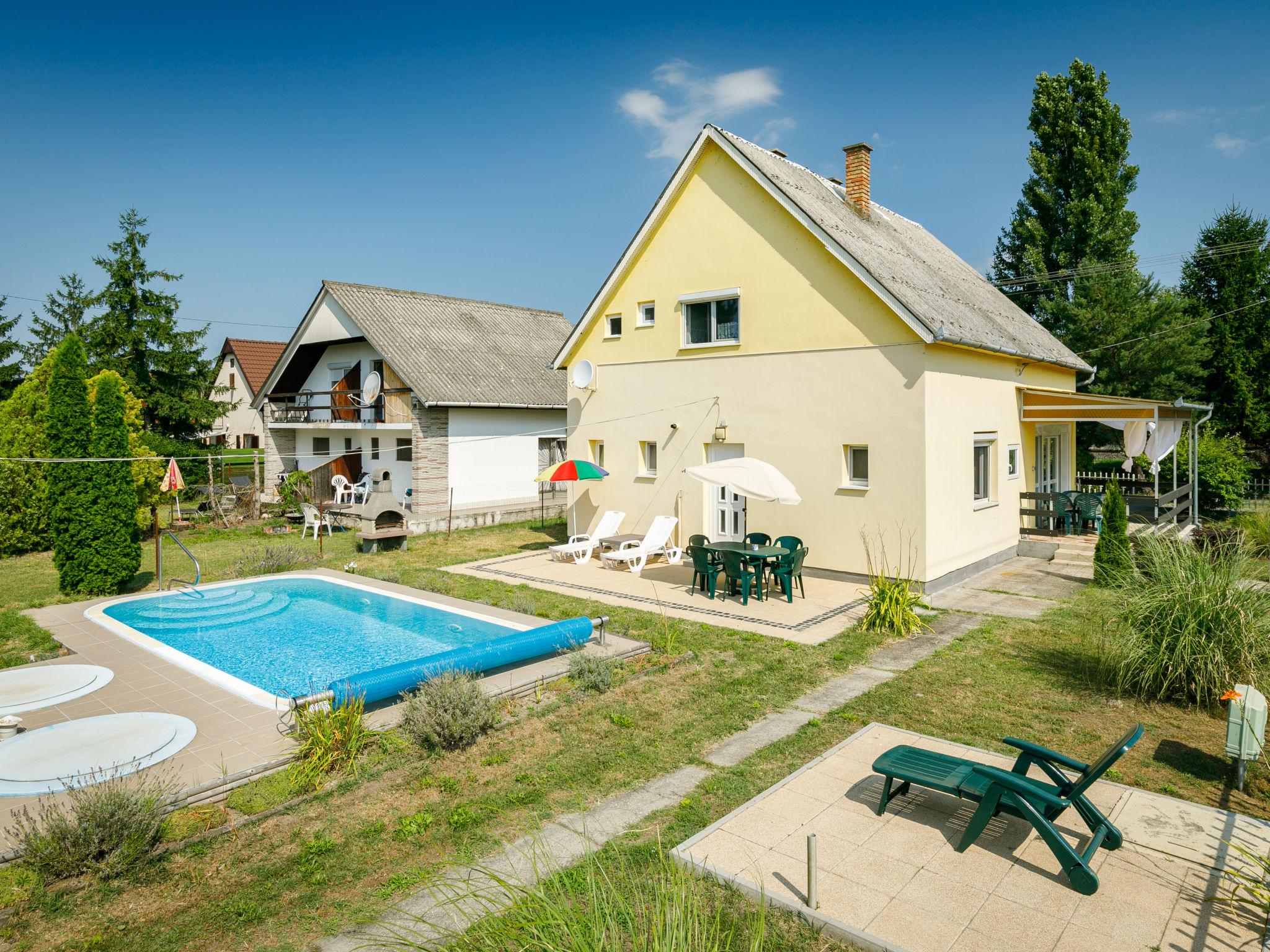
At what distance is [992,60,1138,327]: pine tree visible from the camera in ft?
99.0

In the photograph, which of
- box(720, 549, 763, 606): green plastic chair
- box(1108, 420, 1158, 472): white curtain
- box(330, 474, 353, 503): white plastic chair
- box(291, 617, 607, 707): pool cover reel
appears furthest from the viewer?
box(330, 474, 353, 503): white plastic chair

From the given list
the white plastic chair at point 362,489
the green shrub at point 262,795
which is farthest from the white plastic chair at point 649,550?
the white plastic chair at point 362,489

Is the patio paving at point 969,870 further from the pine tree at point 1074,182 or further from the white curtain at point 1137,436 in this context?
the pine tree at point 1074,182

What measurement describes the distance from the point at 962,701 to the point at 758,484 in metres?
5.25

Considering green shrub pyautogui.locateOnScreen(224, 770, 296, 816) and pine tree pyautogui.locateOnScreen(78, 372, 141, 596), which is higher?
pine tree pyautogui.locateOnScreen(78, 372, 141, 596)

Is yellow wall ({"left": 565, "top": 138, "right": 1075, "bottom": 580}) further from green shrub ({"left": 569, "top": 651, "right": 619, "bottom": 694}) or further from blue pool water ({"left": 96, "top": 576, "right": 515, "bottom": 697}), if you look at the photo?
green shrub ({"left": 569, "top": 651, "right": 619, "bottom": 694})

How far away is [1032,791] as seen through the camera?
5.02m

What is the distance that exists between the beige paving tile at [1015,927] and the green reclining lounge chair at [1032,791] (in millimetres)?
477

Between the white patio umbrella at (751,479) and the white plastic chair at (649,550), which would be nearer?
the white patio umbrella at (751,479)

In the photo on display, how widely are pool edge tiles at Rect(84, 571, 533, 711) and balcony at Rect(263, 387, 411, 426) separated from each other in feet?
27.5

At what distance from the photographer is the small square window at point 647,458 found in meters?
17.7

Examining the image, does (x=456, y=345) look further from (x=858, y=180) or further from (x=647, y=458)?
(x=858, y=180)

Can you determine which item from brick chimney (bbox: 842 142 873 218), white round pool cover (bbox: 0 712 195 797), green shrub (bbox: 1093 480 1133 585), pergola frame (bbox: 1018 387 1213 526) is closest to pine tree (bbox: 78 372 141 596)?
white round pool cover (bbox: 0 712 195 797)

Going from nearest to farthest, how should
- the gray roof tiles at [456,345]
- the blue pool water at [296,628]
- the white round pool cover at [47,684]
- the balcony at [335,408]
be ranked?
the white round pool cover at [47,684], the blue pool water at [296,628], the gray roof tiles at [456,345], the balcony at [335,408]
